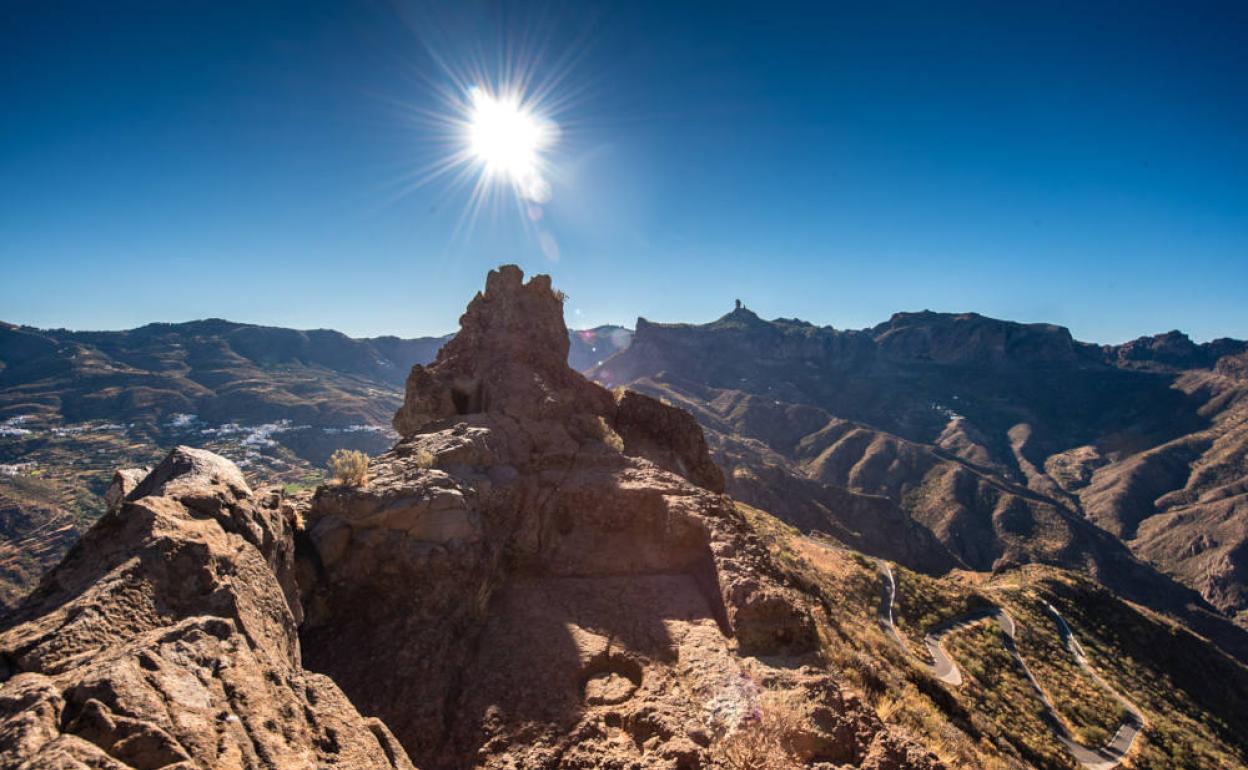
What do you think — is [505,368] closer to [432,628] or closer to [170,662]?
[432,628]

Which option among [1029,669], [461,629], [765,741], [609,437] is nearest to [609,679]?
[765,741]

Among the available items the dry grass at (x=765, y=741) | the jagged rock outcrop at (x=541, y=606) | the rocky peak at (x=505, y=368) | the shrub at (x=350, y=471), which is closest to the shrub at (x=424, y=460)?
the jagged rock outcrop at (x=541, y=606)

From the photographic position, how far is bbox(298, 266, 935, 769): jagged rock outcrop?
7801mm

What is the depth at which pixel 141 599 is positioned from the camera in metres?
5.62

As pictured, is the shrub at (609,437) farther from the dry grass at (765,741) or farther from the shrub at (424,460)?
the dry grass at (765,741)

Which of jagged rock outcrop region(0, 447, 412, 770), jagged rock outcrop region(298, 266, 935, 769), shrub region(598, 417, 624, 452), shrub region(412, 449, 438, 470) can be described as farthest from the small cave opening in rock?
shrub region(598, 417, 624, 452)

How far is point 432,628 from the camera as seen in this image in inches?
384

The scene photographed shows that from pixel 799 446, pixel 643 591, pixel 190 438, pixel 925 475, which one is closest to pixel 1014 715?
pixel 643 591

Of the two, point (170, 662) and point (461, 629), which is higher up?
point (170, 662)

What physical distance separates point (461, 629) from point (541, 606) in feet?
6.33

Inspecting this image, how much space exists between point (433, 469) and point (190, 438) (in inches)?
9515

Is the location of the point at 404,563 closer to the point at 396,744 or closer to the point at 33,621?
the point at 396,744

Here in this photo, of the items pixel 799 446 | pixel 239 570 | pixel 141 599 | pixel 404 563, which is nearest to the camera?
pixel 141 599

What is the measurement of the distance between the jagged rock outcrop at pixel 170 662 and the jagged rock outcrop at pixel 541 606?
8.23ft
